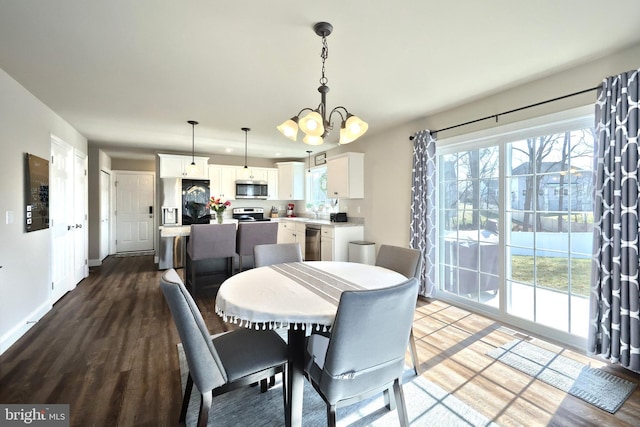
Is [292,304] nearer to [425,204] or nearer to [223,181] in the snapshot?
[425,204]

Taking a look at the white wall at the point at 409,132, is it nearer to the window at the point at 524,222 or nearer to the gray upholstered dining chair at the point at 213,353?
the window at the point at 524,222

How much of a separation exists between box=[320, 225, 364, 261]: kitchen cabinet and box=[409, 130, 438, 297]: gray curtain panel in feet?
4.26

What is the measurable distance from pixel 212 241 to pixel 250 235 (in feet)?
1.73

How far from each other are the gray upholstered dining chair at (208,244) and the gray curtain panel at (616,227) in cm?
377

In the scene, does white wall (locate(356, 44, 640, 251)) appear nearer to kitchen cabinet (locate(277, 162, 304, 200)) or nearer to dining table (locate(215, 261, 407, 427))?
kitchen cabinet (locate(277, 162, 304, 200))

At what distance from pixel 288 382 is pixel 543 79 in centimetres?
331

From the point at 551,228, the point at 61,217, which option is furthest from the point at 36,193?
the point at 551,228

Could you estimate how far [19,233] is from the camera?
109 inches

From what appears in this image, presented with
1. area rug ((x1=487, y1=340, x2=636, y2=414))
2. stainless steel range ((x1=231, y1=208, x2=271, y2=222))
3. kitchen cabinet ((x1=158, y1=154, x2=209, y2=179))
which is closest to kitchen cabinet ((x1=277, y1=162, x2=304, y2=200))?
stainless steel range ((x1=231, y1=208, x2=271, y2=222))

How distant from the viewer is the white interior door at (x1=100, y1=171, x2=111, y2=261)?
596 centimetres

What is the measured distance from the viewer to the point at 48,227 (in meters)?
3.37

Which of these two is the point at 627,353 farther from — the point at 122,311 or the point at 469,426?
the point at 122,311

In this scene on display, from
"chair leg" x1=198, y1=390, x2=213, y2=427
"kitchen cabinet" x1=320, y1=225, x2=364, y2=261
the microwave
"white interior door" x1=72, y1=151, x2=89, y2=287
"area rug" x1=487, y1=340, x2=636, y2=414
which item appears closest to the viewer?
"chair leg" x1=198, y1=390, x2=213, y2=427

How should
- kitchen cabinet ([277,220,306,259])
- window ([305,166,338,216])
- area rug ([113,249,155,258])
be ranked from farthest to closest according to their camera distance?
area rug ([113,249,155,258]) → window ([305,166,338,216]) → kitchen cabinet ([277,220,306,259])
